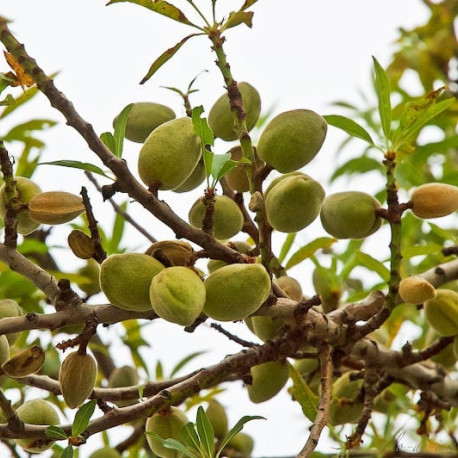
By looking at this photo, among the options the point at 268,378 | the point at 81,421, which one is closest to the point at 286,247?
the point at 268,378

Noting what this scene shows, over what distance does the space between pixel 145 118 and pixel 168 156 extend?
0.20 metres

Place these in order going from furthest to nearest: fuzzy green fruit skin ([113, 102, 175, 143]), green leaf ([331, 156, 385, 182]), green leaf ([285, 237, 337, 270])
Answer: green leaf ([331, 156, 385, 182]), green leaf ([285, 237, 337, 270]), fuzzy green fruit skin ([113, 102, 175, 143])


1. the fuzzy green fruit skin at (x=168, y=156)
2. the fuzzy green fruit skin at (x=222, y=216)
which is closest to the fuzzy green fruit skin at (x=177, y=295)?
the fuzzy green fruit skin at (x=168, y=156)

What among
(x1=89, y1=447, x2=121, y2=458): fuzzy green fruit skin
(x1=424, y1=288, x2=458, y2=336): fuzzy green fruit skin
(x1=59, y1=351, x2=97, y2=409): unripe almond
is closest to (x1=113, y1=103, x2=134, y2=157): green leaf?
(x1=59, y1=351, x2=97, y2=409): unripe almond

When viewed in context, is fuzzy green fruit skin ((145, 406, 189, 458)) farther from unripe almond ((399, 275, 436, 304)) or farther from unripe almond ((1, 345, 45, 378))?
unripe almond ((399, 275, 436, 304))

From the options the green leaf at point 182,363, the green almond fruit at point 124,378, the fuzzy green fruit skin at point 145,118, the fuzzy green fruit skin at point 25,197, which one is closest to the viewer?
the fuzzy green fruit skin at point 25,197

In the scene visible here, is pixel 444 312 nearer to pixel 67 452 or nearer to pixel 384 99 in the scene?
pixel 384 99

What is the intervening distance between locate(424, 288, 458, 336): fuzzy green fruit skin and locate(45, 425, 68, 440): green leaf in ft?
2.02

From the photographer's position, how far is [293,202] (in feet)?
3.32

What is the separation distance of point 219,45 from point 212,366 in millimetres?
418

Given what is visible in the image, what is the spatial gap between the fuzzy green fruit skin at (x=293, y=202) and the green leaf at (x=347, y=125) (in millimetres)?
155

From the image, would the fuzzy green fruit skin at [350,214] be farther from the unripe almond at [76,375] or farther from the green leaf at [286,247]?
the unripe almond at [76,375]

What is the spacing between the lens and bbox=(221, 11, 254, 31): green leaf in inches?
39.3

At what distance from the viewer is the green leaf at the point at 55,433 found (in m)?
0.91
